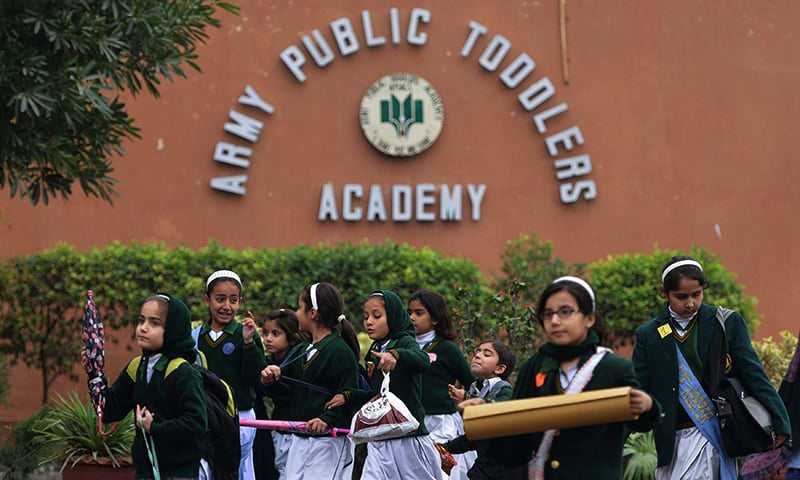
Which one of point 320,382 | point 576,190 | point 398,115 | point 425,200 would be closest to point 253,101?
point 398,115

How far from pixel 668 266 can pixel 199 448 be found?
264cm

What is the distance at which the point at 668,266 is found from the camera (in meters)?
6.63

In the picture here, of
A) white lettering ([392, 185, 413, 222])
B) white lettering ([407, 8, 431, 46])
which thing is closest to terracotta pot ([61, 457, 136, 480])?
white lettering ([392, 185, 413, 222])

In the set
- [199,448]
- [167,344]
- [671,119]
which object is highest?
[671,119]

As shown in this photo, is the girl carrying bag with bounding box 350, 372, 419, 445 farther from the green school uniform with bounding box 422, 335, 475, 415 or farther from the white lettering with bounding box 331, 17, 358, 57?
the white lettering with bounding box 331, 17, 358, 57

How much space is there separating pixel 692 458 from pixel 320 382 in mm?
2342

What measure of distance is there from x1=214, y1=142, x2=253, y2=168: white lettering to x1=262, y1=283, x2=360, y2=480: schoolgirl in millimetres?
7164

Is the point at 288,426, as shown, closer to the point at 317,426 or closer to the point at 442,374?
the point at 317,426

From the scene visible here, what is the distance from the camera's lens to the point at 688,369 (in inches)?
259

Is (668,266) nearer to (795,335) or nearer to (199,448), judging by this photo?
(199,448)

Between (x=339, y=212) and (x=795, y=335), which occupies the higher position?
(x=339, y=212)

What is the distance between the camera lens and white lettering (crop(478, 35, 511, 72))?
596 inches

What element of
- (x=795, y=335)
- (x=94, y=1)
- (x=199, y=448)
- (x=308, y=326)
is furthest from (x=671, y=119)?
(x=199, y=448)

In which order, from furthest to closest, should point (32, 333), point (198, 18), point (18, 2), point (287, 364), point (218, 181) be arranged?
point (218, 181) → point (32, 333) → point (198, 18) → point (18, 2) → point (287, 364)
